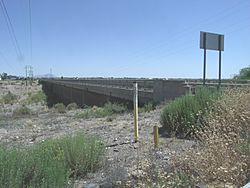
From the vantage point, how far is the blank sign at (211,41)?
1827 cm

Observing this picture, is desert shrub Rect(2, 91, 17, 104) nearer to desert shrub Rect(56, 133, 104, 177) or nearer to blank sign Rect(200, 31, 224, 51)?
blank sign Rect(200, 31, 224, 51)

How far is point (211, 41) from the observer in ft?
61.9

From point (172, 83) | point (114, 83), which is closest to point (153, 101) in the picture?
point (172, 83)

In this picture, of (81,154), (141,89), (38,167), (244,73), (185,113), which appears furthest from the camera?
(244,73)

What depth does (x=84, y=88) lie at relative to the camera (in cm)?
5741

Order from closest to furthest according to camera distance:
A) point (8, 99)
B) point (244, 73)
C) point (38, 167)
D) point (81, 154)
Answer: point (38, 167) < point (81, 154) < point (244, 73) < point (8, 99)

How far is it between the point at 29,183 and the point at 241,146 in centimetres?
307

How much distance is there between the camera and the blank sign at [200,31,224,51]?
18.3 m

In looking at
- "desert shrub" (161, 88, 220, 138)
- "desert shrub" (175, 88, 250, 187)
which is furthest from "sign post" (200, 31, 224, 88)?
"desert shrub" (175, 88, 250, 187)

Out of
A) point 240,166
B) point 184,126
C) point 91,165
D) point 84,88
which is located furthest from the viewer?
point 84,88

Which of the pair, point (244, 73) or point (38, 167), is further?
point (244, 73)

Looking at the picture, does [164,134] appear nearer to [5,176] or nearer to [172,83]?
[5,176]

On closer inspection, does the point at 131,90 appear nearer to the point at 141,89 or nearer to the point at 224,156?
the point at 141,89

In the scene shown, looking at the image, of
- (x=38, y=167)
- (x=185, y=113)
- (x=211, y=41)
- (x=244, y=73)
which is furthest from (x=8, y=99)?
(x=38, y=167)
